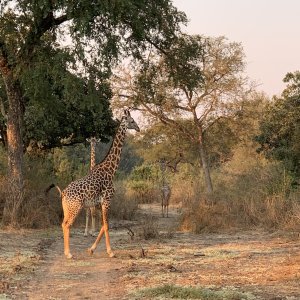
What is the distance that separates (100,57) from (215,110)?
1772 cm

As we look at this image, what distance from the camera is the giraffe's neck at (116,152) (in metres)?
12.0

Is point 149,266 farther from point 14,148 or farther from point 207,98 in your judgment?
point 207,98

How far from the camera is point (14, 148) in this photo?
16078mm

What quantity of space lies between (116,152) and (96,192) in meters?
1.17

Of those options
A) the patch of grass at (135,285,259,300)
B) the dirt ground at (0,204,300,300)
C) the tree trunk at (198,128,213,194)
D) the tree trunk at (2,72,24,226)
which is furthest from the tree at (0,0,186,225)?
the tree trunk at (198,128,213,194)

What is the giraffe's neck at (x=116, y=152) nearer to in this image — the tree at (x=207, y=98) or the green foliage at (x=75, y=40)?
the green foliage at (x=75, y=40)

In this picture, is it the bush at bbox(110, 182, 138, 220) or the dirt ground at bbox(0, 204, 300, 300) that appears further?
the bush at bbox(110, 182, 138, 220)

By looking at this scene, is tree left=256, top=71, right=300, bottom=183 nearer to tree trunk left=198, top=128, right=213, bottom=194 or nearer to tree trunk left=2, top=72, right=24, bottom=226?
tree trunk left=198, top=128, right=213, bottom=194

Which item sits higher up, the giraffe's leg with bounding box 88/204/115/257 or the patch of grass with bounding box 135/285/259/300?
the giraffe's leg with bounding box 88/204/115/257

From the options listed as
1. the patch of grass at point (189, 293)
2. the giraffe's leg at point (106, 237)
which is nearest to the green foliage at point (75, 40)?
the giraffe's leg at point (106, 237)

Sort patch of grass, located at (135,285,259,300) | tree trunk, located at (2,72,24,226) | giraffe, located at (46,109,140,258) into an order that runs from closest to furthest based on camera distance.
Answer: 1. patch of grass, located at (135,285,259,300)
2. giraffe, located at (46,109,140,258)
3. tree trunk, located at (2,72,24,226)

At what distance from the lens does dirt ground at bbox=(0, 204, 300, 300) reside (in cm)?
745

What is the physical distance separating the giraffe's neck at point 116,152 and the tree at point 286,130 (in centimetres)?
814

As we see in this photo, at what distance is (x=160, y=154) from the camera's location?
125 ft
